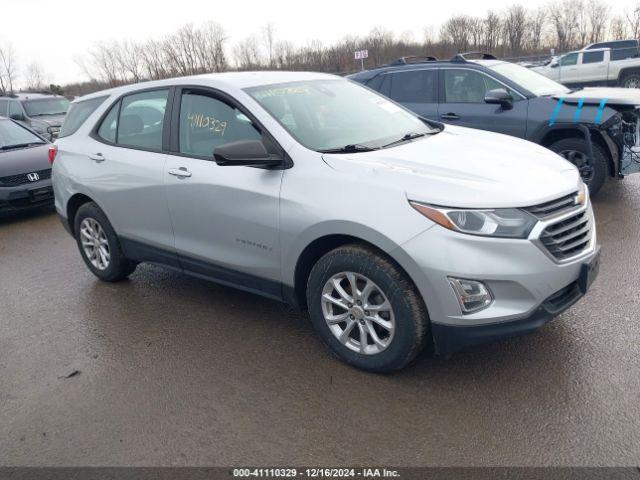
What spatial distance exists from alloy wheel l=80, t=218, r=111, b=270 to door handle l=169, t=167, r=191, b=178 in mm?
1305

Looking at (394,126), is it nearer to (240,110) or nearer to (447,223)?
(240,110)

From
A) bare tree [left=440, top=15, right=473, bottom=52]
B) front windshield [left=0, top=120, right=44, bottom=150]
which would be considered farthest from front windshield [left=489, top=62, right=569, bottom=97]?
bare tree [left=440, top=15, right=473, bottom=52]

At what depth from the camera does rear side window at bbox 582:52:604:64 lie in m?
20.0

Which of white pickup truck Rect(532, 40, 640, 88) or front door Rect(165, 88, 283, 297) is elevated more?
front door Rect(165, 88, 283, 297)

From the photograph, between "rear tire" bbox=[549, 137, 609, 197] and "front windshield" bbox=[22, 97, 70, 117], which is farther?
"front windshield" bbox=[22, 97, 70, 117]

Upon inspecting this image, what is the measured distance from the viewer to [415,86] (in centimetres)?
768

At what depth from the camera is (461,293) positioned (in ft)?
8.94

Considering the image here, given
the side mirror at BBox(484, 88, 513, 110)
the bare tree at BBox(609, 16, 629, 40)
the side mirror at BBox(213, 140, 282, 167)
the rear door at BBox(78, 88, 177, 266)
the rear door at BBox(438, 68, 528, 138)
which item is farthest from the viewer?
the bare tree at BBox(609, 16, 629, 40)

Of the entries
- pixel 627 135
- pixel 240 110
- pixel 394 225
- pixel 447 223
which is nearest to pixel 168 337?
pixel 240 110

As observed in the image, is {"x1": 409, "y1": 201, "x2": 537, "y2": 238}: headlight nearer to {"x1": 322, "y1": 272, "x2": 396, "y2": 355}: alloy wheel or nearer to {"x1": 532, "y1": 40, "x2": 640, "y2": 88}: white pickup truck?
{"x1": 322, "y1": 272, "x2": 396, "y2": 355}: alloy wheel

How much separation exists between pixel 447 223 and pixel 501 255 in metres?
0.31

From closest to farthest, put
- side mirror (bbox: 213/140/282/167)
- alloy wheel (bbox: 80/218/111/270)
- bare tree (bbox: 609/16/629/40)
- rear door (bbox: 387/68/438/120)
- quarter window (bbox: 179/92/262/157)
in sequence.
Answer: side mirror (bbox: 213/140/282/167) → quarter window (bbox: 179/92/262/157) → alloy wheel (bbox: 80/218/111/270) → rear door (bbox: 387/68/438/120) → bare tree (bbox: 609/16/629/40)

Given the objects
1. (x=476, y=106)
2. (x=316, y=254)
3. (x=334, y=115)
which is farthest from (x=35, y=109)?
(x=316, y=254)

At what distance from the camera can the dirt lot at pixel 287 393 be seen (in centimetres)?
261
